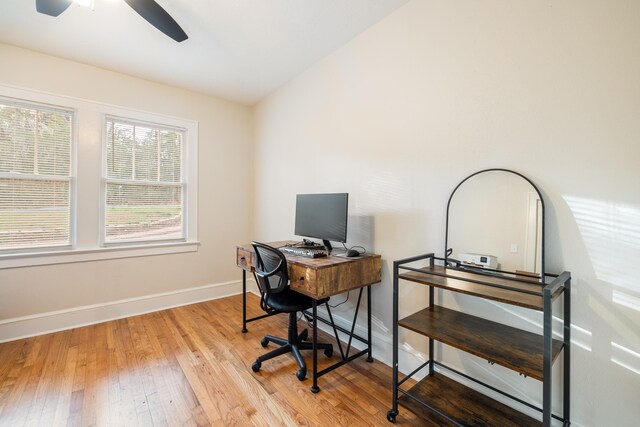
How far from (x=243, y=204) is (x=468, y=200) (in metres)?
3.07

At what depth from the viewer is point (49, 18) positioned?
2.15 m

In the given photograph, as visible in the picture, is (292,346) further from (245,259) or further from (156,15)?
(156,15)

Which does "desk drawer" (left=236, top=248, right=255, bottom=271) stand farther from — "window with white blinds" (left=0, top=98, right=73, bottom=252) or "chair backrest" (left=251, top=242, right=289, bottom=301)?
"window with white blinds" (left=0, top=98, right=73, bottom=252)

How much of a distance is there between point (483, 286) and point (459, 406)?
716 mm

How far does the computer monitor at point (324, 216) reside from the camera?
219 cm

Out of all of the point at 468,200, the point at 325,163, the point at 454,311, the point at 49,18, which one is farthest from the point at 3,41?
the point at 454,311

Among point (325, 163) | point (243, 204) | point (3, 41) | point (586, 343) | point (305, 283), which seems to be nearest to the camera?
point (586, 343)

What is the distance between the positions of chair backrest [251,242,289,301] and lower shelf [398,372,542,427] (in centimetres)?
106

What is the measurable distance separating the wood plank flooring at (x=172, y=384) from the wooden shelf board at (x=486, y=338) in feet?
1.85

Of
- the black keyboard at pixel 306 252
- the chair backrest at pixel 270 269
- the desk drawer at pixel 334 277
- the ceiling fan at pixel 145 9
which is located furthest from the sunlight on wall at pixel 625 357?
the ceiling fan at pixel 145 9

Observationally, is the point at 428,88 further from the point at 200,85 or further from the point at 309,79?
the point at 200,85

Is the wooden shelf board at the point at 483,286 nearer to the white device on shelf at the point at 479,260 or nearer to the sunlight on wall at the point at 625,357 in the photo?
the white device on shelf at the point at 479,260

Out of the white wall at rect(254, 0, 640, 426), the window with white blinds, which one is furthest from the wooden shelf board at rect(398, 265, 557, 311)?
the window with white blinds

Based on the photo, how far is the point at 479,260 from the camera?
1.60 meters
